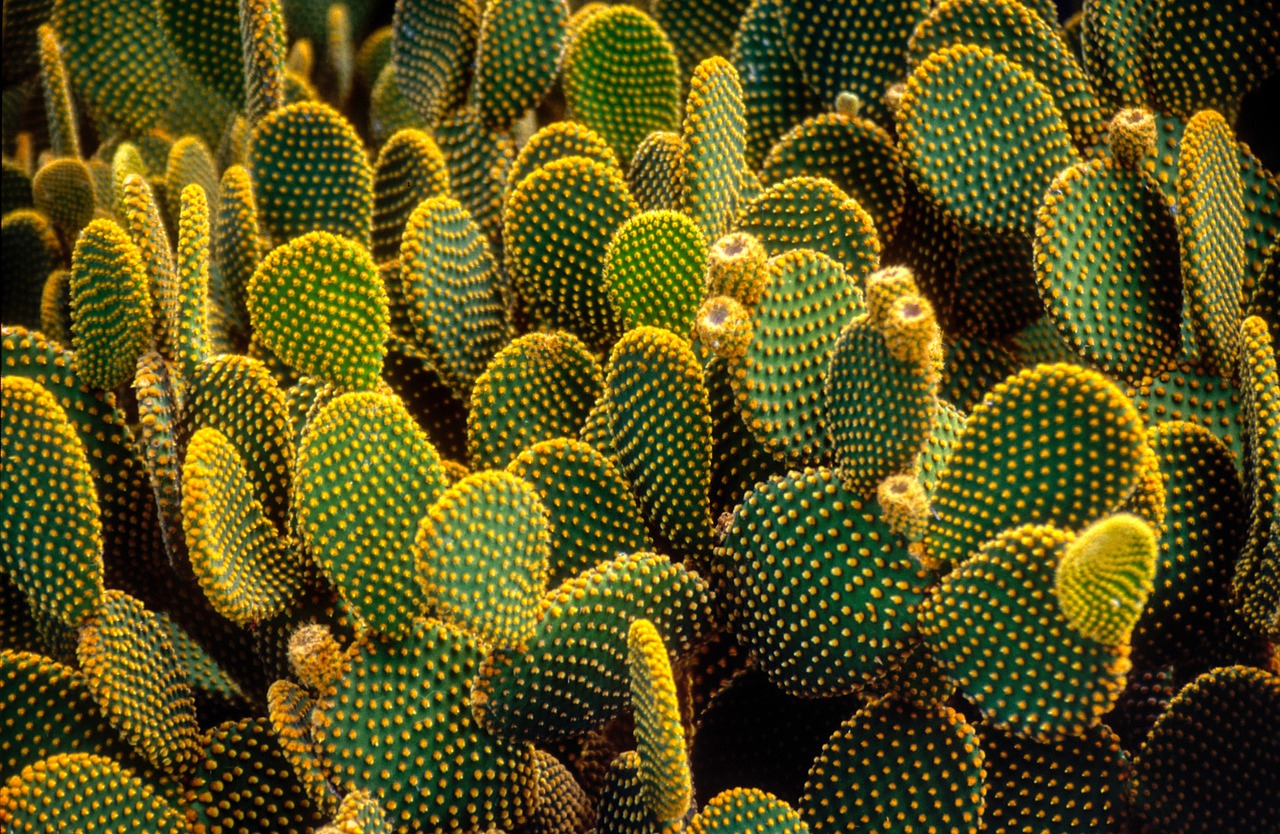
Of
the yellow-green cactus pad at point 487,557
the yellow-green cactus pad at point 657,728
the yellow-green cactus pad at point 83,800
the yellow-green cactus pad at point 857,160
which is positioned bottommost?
the yellow-green cactus pad at point 83,800

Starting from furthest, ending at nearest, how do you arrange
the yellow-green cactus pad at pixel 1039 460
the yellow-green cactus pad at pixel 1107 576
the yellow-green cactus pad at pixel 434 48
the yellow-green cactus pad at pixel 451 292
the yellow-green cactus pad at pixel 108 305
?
1. the yellow-green cactus pad at pixel 434 48
2. the yellow-green cactus pad at pixel 451 292
3. the yellow-green cactus pad at pixel 108 305
4. the yellow-green cactus pad at pixel 1039 460
5. the yellow-green cactus pad at pixel 1107 576

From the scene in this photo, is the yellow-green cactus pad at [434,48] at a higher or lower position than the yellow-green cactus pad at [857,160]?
higher

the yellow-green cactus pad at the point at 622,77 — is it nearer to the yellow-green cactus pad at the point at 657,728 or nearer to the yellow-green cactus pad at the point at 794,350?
the yellow-green cactus pad at the point at 794,350

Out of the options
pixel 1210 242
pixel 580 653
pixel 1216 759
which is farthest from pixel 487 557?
pixel 1210 242

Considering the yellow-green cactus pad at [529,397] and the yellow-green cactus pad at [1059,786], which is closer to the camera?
the yellow-green cactus pad at [1059,786]

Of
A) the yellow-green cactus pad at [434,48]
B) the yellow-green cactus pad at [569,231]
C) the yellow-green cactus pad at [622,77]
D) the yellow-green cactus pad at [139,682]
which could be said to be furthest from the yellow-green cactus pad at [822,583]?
the yellow-green cactus pad at [434,48]

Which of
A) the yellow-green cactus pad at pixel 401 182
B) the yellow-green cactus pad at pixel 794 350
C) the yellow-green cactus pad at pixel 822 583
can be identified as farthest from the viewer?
the yellow-green cactus pad at pixel 401 182

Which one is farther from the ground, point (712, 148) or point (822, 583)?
point (712, 148)

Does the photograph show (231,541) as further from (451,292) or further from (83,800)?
(451,292)
